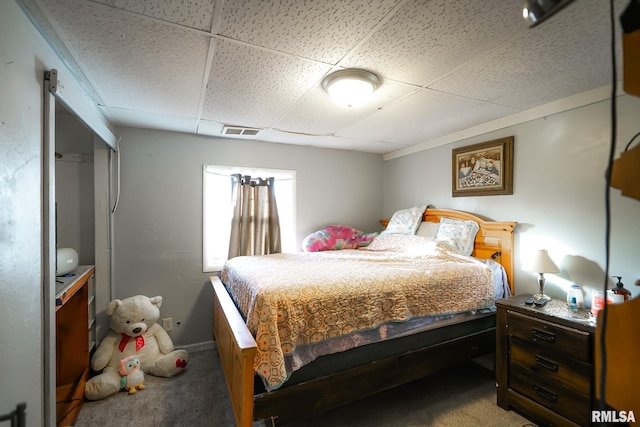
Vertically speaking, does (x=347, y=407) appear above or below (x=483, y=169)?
below

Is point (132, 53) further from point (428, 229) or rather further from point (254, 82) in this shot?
point (428, 229)

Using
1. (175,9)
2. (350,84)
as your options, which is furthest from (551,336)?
(175,9)

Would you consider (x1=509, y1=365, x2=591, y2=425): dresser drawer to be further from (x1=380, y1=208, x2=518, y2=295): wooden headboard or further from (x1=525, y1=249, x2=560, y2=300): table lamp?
(x1=380, y1=208, x2=518, y2=295): wooden headboard

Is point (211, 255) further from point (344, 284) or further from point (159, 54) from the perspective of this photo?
point (159, 54)

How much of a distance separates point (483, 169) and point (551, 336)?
1.52 meters

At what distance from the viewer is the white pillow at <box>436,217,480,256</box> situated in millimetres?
2640

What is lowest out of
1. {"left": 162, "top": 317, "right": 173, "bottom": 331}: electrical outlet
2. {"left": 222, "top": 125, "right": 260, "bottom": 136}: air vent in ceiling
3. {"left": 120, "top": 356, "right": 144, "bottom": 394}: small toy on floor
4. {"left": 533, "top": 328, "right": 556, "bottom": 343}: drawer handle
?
{"left": 120, "top": 356, "right": 144, "bottom": 394}: small toy on floor

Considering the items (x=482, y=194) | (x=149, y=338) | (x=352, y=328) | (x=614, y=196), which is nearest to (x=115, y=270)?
(x=149, y=338)

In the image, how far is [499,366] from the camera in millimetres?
2008

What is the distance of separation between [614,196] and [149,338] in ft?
12.2

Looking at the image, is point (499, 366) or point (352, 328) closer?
point (352, 328)

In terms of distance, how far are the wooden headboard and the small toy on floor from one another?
307cm

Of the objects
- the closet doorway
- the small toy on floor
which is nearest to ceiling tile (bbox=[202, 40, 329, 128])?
the closet doorway

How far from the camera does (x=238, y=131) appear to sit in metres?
2.87
